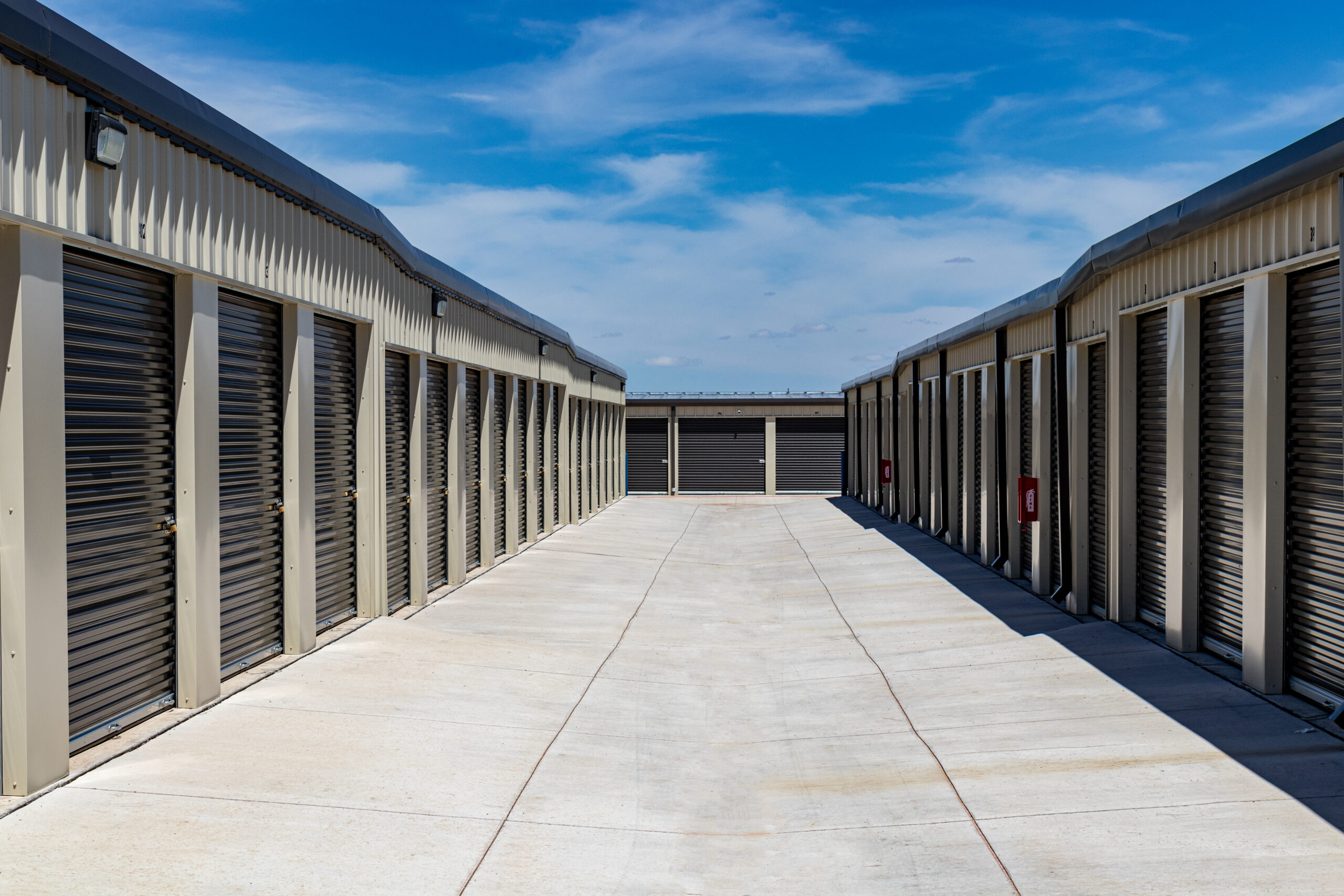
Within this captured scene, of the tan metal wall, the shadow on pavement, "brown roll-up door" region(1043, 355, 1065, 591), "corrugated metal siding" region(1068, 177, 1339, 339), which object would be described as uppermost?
"corrugated metal siding" region(1068, 177, 1339, 339)

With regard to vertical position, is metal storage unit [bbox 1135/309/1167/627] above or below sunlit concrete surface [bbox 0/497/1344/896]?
above

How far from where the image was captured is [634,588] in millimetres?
15211

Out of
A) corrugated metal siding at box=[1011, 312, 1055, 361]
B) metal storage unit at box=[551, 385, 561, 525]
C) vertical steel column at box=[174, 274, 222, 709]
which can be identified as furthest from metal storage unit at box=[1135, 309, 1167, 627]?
metal storage unit at box=[551, 385, 561, 525]

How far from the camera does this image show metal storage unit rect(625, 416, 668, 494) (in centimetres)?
3788

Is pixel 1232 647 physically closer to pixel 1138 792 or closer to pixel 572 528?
pixel 1138 792

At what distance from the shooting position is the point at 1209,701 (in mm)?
7637

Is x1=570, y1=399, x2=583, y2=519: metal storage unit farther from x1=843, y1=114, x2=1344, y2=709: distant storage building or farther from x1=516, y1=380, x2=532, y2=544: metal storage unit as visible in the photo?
x1=843, y1=114, x2=1344, y2=709: distant storage building

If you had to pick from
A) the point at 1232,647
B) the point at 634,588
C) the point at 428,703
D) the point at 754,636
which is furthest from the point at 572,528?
the point at 1232,647

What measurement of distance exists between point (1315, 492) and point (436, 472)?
10.5 m

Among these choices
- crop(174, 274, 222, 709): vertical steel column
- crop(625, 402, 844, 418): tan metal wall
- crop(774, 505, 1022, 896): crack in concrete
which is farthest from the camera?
crop(625, 402, 844, 418): tan metal wall

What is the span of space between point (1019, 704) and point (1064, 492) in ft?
15.0

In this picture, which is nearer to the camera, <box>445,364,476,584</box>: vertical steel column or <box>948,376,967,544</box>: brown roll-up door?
<box>445,364,476,584</box>: vertical steel column

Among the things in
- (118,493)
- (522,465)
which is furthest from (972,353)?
(118,493)

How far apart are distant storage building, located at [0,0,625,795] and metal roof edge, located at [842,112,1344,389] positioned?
319 inches
